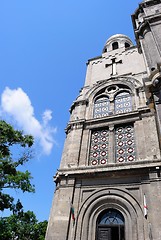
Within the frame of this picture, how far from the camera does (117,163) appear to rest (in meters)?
10.8

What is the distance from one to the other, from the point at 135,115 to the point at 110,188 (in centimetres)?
541

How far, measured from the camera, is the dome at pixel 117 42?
77.7ft

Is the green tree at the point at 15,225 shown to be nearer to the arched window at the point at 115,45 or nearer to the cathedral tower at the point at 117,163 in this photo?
the cathedral tower at the point at 117,163

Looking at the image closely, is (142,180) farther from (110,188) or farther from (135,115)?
(135,115)

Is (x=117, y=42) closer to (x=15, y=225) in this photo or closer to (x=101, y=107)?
(x=101, y=107)

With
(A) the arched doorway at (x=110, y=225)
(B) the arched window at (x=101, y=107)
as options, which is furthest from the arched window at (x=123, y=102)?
(A) the arched doorway at (x=110, y=225)

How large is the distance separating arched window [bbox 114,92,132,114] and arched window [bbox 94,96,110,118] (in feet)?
2.41

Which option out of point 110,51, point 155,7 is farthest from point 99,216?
point 110,51

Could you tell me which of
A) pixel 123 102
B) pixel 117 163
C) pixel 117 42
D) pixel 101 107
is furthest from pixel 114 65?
pixel 117 163

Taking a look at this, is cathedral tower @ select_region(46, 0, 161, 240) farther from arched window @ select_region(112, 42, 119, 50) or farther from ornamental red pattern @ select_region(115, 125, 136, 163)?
arched window @ select_region(112, 42, 119, 50)

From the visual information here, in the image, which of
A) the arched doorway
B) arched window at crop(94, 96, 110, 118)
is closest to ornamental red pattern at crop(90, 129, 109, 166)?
arched window at crop(94, 96, 110, 118)

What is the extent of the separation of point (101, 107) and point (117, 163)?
5968 mm

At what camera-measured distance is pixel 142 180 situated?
973 centimetres

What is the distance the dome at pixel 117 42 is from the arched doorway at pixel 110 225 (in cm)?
1888
